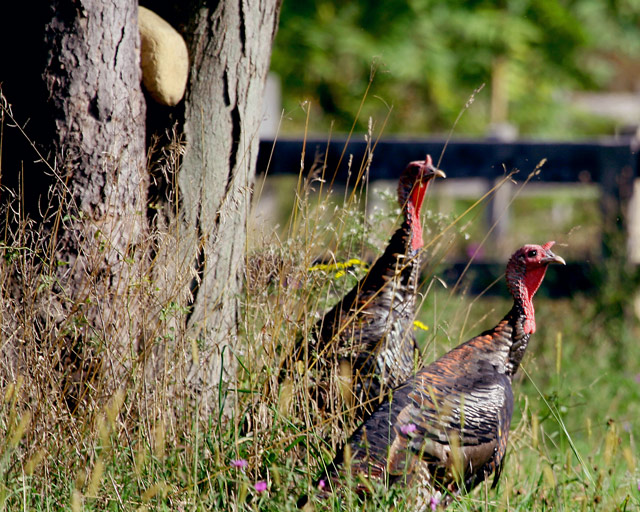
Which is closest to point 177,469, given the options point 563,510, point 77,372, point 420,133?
point 77,372

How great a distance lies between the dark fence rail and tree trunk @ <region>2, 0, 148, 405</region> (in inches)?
94.8

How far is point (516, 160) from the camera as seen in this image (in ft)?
17.7

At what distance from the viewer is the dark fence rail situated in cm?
537

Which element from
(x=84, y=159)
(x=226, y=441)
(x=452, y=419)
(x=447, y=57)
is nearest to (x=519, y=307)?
(x=452, y=419)

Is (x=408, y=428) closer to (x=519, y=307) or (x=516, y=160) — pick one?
(x=519, y=307)

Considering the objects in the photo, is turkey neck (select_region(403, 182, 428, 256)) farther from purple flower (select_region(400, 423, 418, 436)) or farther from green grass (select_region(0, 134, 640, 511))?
purple flower (select_region(400, 423, 418, 436))

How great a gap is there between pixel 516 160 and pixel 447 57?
7674mm

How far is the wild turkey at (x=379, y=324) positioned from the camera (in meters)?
3.13

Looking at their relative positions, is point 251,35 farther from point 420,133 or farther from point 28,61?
point 420,133

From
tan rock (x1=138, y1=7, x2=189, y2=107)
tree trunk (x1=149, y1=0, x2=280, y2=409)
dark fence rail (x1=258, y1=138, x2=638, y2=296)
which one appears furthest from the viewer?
dark fence rail (x1=258, y1=138, x2=638, y2=296)

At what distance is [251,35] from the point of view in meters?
3.23

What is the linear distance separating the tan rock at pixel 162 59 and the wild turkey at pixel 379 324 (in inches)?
40.4

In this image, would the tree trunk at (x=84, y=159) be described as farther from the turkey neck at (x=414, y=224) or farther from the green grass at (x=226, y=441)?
the turkey neck at (x=414, y=224)

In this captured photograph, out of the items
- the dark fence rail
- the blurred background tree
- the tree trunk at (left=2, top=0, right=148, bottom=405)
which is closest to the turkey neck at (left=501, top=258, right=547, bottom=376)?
the tree trunk at (left=2, top=0, right=148, bottom=405)
